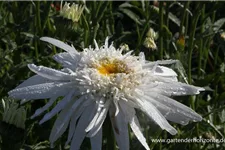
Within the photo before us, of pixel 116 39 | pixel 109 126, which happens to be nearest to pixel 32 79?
pixel 109 126

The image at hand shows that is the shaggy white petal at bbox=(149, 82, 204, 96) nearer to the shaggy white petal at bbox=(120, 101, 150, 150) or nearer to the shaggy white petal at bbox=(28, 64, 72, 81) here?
the shaggy white petal at bbox=(120, 101, 150, 150)

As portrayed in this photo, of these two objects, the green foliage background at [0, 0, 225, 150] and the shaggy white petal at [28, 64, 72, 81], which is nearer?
the shaggy white petal at [28, 64, 72, 81]

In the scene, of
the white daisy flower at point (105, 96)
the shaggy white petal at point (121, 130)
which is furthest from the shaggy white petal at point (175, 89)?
the shaggy white petal at point (121, 130)

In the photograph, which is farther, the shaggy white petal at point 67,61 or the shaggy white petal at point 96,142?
the shaggy white petal at point 67,61

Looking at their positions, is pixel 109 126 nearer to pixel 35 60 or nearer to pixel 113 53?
pixel 113 53

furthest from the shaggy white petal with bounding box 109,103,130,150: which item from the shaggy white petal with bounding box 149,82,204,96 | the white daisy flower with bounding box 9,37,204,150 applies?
the shaggy white petal with bounding box 149,82,204,96

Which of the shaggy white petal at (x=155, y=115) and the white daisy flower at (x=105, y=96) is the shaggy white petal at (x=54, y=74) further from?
the shaggy white petal at (x=155, y=115)

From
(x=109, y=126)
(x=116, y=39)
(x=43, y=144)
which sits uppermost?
(x=109, y=126)

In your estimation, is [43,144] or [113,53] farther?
[43,144]
